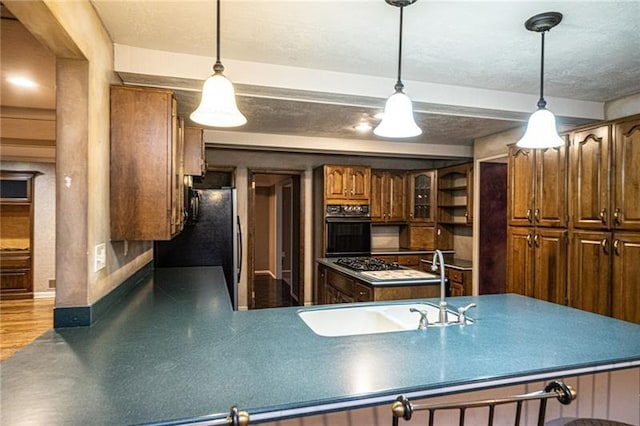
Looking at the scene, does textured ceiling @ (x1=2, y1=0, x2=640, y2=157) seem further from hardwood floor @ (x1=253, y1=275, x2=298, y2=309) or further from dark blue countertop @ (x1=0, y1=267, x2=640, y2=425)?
hardwood floor @ (x1=253, y1=275, x2=298, y2=309)

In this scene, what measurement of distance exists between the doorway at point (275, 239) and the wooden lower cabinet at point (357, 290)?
0.96 metres

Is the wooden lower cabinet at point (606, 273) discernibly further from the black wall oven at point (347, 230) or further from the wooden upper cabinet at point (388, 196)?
the wooden upper cabinet at point (388, 196)

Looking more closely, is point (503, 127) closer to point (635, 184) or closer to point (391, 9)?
point (635, 184)

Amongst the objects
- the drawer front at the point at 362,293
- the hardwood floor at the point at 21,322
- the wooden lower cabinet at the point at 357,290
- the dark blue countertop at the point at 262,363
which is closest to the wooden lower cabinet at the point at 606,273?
the dark blue countertop at the point at 262,363

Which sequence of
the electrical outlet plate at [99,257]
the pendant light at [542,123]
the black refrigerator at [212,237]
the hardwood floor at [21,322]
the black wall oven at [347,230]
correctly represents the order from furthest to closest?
the black wall oven at [347,230] → the hardwood floor at [21,322] → the black refrigerator at [212,237] → the pendant light at [542,123] → the electrical outlet plate at [99,257]

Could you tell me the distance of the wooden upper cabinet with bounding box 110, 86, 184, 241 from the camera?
77.7 inches

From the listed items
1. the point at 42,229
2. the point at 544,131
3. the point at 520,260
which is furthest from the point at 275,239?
the point at 544,131

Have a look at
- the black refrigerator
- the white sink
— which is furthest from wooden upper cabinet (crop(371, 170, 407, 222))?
the white sink

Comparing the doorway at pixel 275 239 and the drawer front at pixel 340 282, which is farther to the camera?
the doorway at pixel 275 239

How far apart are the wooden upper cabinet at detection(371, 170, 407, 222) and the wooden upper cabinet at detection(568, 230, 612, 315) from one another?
2.99m

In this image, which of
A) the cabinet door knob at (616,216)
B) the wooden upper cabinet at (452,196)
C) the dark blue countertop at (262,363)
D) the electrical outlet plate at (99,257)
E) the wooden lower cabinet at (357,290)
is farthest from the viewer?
the wooden upper cabinet at (452,196)

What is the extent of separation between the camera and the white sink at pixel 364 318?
Result: 7.00 feet

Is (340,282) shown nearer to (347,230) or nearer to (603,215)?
(347,230)

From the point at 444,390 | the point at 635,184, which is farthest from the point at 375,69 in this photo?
the point at 444,390
